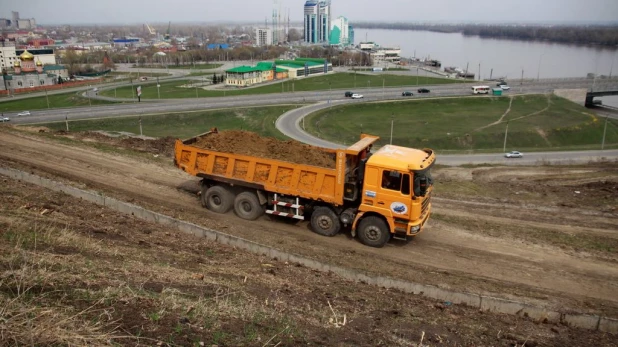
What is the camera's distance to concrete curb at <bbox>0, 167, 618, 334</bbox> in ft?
27.8

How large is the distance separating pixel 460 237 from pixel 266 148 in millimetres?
6753

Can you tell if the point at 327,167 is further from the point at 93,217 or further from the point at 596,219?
the point at 596,219

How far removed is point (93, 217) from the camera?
1234 centimetres

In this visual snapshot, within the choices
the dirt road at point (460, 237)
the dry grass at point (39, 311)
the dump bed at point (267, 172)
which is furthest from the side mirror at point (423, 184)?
the dry grass at point (39, 311)

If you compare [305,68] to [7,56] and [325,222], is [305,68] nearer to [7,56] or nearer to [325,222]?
[7,56]

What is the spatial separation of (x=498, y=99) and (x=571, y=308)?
208ft

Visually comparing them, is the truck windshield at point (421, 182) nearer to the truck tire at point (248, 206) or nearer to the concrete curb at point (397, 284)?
the concrete curb at point (397, 284)

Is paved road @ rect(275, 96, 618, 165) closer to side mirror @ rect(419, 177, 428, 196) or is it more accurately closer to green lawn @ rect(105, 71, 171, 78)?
side mirror @ rect(419, 177, 428, 196)

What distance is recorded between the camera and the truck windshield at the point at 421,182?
11664 mm

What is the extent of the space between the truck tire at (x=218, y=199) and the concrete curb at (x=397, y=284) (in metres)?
2.13

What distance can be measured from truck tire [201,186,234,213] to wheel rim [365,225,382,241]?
15.1 feet

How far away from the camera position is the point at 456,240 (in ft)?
43.7

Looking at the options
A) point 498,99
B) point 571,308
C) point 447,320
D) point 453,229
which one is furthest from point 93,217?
point 498,99

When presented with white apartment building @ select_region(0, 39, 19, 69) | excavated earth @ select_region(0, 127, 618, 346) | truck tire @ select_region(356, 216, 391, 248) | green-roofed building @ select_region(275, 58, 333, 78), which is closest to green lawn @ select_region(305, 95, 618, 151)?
excavated earth @ select_region(0, 127, 618, 346)
